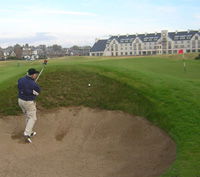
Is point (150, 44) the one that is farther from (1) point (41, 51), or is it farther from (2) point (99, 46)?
(1) point (41, 51)

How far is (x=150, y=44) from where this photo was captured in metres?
143

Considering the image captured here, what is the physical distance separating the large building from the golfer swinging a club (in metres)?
129

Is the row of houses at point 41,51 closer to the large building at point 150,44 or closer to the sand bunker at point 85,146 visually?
the large building at point 150,44

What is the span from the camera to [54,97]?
618 inches

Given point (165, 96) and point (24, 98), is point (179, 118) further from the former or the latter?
point (24, 98)

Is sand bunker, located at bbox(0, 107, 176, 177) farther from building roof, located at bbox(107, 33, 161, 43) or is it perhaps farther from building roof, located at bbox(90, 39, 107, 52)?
building roof, located at bbox(90, 39, 107, 52)

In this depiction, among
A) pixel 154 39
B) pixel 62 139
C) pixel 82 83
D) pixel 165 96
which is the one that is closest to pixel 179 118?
pixel 165 96

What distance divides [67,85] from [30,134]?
14.5 feet

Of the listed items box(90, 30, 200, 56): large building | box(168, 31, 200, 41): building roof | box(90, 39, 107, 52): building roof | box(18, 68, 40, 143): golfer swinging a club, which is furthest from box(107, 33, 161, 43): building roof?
box(18, 68, 40, 143): golfer swinging a club

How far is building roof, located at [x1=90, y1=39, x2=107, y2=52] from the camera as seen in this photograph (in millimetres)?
148875

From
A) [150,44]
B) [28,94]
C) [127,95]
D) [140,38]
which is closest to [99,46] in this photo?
[140,38]

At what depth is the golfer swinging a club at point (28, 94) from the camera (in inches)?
482

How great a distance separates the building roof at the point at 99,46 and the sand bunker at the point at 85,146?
135 meters

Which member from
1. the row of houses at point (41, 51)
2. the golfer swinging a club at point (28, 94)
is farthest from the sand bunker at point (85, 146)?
the row of houses at point (41, 51)
